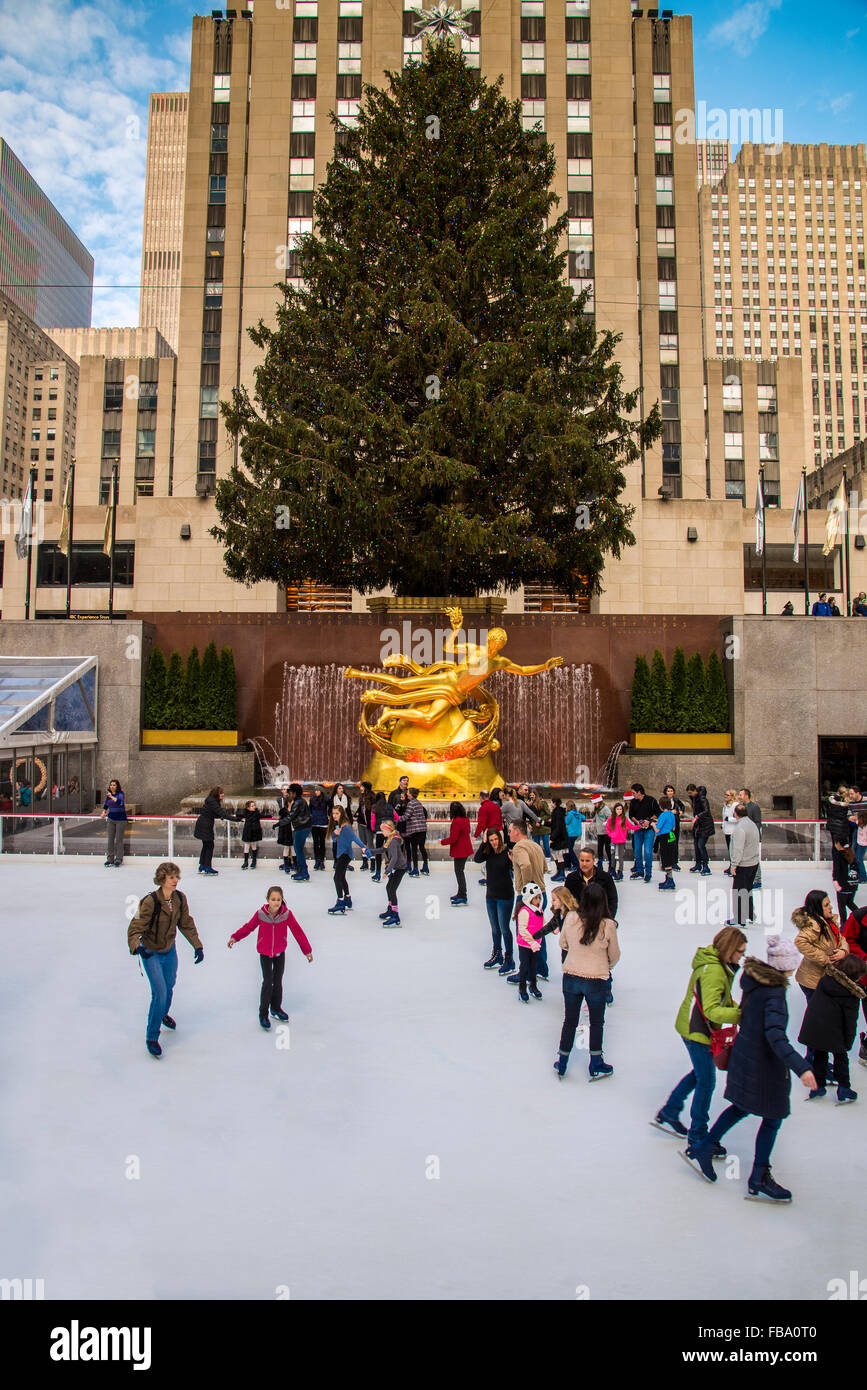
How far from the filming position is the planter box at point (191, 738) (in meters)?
21.0

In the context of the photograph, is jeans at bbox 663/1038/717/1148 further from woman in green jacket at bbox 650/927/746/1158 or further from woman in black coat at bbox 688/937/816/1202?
woman in black coat at bbox 688/937/816/1202

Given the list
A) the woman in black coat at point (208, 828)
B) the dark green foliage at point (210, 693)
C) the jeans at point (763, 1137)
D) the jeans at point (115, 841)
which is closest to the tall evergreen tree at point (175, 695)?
the dark green foliage at point (210, 693)

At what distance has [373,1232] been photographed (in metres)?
4.55

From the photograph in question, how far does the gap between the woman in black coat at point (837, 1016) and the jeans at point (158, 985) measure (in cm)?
459

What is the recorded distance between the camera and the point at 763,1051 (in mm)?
4758

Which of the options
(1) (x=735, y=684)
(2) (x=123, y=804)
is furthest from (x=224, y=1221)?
(1) (x=735, y=684)

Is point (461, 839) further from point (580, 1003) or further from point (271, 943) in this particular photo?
point (580, 1003)

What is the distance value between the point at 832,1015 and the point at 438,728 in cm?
1209

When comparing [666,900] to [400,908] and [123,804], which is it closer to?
[400,908]

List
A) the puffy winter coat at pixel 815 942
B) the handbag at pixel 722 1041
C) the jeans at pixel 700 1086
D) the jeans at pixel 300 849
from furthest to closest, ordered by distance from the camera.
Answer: the jeans at pixel 300 849 → the puffy winter coat at pixel 815 942 → the jeans at pixel 700 1086 → the handbag at pixel 722 1041

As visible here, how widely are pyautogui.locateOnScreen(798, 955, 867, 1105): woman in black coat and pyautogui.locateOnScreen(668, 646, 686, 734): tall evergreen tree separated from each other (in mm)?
15056

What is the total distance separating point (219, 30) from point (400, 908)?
50.8 m

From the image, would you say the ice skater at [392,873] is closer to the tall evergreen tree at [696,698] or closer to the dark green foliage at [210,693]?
the dark green foliage at [210,693]

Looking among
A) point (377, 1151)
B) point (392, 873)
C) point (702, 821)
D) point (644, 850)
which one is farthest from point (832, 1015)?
point (702, 821)
